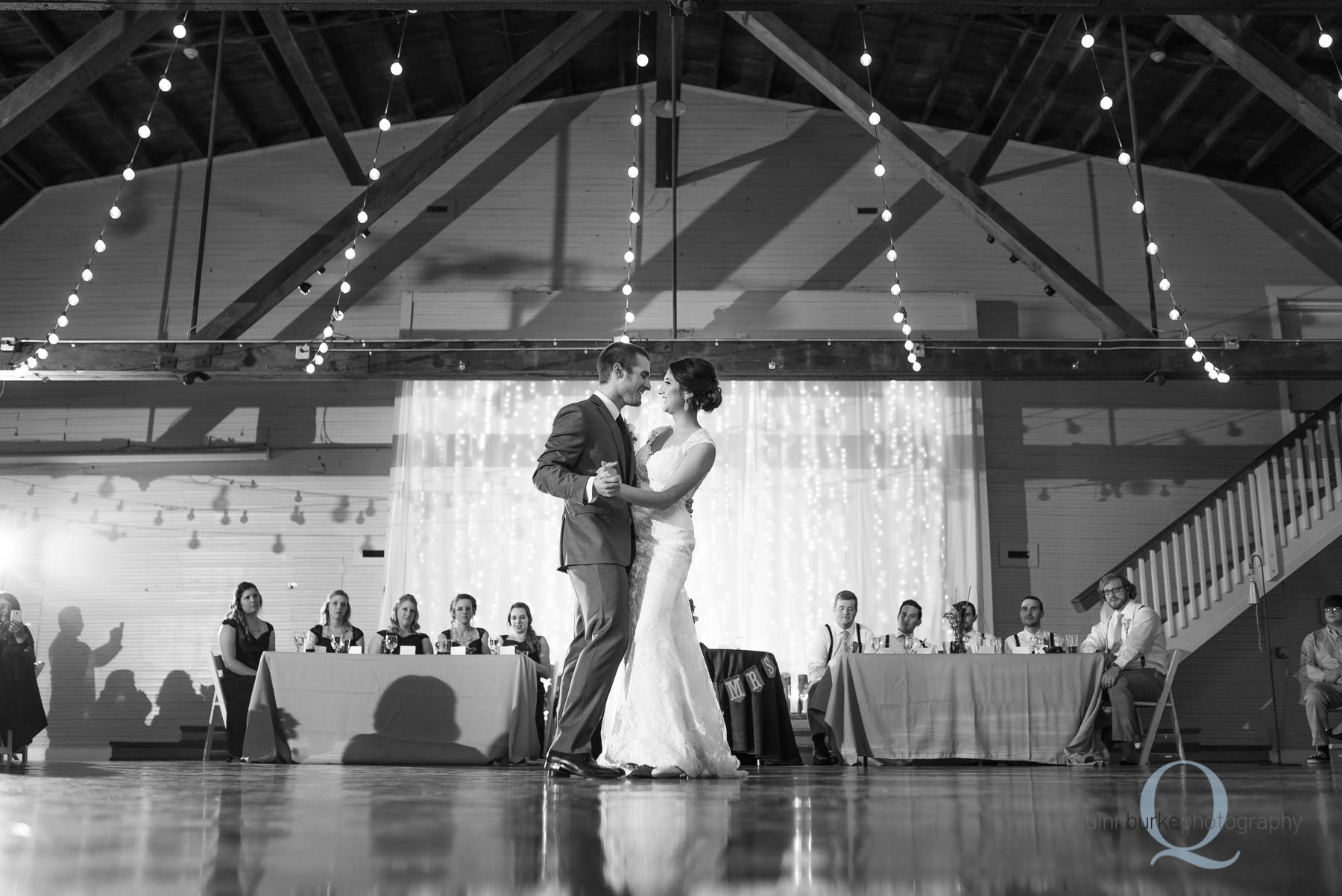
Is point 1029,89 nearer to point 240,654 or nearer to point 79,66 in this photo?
point 79,66

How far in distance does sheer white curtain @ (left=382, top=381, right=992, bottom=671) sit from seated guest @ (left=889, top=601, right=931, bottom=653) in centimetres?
184

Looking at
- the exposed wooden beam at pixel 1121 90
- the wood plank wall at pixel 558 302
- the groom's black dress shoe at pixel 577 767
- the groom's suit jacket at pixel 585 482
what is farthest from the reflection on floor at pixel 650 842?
the wood plank wall at pixel 558 302

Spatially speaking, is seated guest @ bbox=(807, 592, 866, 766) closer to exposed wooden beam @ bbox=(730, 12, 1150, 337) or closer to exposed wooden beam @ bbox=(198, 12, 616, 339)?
exposed wooden beam @ bbox=(730, 12, 1150, 337)

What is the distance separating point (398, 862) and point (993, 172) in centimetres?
1067

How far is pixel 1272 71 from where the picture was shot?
6906 millimetres

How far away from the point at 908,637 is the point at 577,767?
14.0ft

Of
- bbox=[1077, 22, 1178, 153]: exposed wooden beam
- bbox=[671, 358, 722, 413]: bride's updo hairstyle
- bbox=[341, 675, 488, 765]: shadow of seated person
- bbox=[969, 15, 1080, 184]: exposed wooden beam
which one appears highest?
bbox=[1077, 22, 1178, 153]: exposed wooden beam

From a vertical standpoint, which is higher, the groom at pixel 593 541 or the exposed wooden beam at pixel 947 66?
the exposed wooden beam at pixel 947 66

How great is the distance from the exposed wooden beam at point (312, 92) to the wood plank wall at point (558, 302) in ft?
2.11

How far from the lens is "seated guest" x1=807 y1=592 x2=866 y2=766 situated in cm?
664

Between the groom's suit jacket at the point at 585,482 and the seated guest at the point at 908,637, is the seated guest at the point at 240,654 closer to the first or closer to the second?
the seated guest at the point at 908,637

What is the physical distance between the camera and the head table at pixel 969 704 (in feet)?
20.1

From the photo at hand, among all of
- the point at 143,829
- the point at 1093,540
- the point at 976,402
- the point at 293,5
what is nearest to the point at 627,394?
the point at 143,829

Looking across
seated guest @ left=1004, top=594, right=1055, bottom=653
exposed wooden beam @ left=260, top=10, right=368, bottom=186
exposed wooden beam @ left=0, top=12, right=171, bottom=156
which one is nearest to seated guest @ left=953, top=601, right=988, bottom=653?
seated guest @ left=1004, top=594, right=1055, bottom=653
